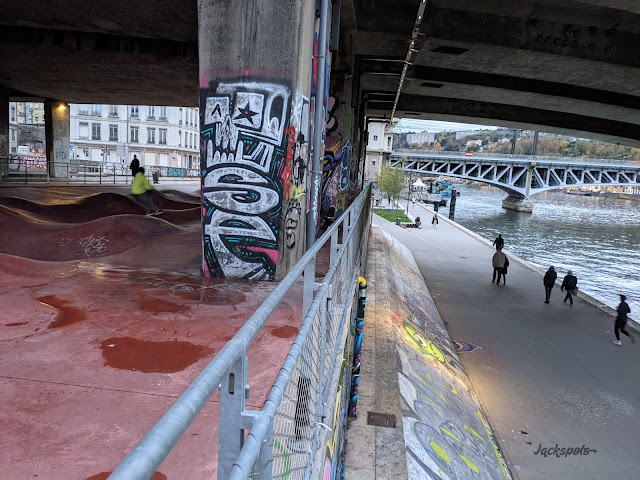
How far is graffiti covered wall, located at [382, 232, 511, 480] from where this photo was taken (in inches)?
281

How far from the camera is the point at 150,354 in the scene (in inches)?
165

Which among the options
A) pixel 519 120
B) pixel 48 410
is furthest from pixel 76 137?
pixel 48 410

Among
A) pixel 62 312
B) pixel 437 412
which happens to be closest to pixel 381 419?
pixel 437 412

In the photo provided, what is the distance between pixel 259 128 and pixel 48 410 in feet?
15.7

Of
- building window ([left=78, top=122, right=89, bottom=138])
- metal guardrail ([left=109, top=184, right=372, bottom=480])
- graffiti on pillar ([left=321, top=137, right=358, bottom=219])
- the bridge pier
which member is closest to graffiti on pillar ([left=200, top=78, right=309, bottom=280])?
metal guardrail ([left=109, top=184, right=372, bottom=480])

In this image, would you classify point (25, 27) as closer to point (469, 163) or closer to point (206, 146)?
point (206, 146)

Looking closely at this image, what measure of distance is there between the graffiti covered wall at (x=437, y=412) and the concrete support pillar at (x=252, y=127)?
11.0 feet

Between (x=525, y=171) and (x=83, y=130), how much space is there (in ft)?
215

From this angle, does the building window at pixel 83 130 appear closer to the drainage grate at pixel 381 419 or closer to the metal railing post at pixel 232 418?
the drainage grate at pixel 381 419

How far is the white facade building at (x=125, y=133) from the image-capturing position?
65.8m

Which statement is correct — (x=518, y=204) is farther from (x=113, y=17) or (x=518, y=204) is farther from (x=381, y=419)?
(x=381, y=419)

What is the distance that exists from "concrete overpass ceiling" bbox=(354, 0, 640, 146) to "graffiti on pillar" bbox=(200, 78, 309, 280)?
9.65 m

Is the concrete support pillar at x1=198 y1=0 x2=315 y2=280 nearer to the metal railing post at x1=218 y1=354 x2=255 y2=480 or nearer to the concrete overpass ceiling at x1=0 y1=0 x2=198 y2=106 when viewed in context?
the metal railing post at x1=218 y1=354 x2=255 y2=480

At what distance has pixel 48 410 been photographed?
10.5ft
